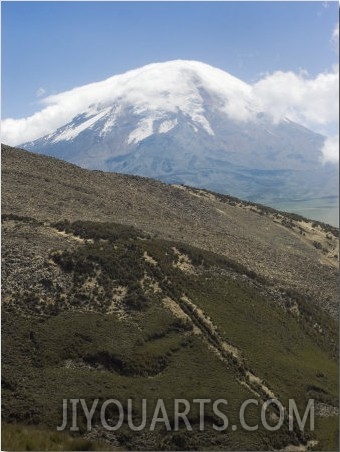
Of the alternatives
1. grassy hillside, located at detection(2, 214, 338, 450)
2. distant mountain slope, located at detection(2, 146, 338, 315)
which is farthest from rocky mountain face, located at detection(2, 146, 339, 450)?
distant mountain slope, located at detection(2, 146, 338, 315)

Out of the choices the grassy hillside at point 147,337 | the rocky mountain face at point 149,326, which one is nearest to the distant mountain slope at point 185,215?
the rocky mountain face at point 149,326

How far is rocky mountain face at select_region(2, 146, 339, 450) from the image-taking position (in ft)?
89.5

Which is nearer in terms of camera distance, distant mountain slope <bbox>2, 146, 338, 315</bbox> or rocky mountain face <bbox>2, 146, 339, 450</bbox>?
rocky mountain face <bbox>2, 146, 339, 450</bbox>

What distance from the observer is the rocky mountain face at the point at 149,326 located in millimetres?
27281

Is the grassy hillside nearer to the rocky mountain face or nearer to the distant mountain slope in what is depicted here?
the rocky mountain face

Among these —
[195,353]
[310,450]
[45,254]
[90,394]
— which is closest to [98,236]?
[45,254]

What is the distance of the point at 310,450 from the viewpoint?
27578 mm

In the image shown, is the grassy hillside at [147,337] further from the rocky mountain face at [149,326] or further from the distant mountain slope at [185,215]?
the distant mountain slope at [185,215]

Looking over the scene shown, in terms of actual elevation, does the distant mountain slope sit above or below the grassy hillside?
above

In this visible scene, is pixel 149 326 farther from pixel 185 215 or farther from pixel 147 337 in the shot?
pixel 185 215

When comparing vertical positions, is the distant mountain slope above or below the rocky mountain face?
above

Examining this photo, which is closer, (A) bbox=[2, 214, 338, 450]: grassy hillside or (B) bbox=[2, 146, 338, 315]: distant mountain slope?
(A) bbox=[2, 214, 338, 450]: grassy hillside

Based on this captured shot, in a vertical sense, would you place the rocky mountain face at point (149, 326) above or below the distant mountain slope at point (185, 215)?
below

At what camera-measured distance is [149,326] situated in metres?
A: 34.6
